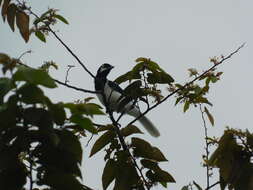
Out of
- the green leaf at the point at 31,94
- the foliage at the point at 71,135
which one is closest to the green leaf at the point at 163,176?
the foliage at the point at 71,135

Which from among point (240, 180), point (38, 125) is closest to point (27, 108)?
point (38, 125)

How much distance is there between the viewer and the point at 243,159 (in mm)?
1646

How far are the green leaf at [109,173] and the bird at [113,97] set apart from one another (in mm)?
258

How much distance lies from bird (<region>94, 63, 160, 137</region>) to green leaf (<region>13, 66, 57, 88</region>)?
3.78 feet

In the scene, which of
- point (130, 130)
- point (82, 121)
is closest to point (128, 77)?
point (130, 130)

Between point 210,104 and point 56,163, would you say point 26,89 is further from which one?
point 210,104

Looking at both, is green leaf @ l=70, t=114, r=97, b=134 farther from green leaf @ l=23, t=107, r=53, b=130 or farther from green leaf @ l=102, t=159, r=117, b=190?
green leaf @ l=102, t=159, r=117, b=190

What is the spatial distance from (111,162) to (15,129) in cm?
98

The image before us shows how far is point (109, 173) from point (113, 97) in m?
3.64

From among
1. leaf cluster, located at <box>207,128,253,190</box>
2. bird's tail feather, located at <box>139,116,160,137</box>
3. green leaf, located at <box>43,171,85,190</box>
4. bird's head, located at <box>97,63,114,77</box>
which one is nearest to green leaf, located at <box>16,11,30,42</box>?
leaf cluster, located at <box>207,128,253,190</box>

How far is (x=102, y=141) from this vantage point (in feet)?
7.05

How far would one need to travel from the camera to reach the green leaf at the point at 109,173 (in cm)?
204

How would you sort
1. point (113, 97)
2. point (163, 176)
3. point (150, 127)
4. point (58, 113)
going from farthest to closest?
1. point (113, 97)
2. point (150, 127)
3. point (163, 176)
4. point (58, 113)

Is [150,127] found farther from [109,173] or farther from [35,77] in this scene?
[35,77]
